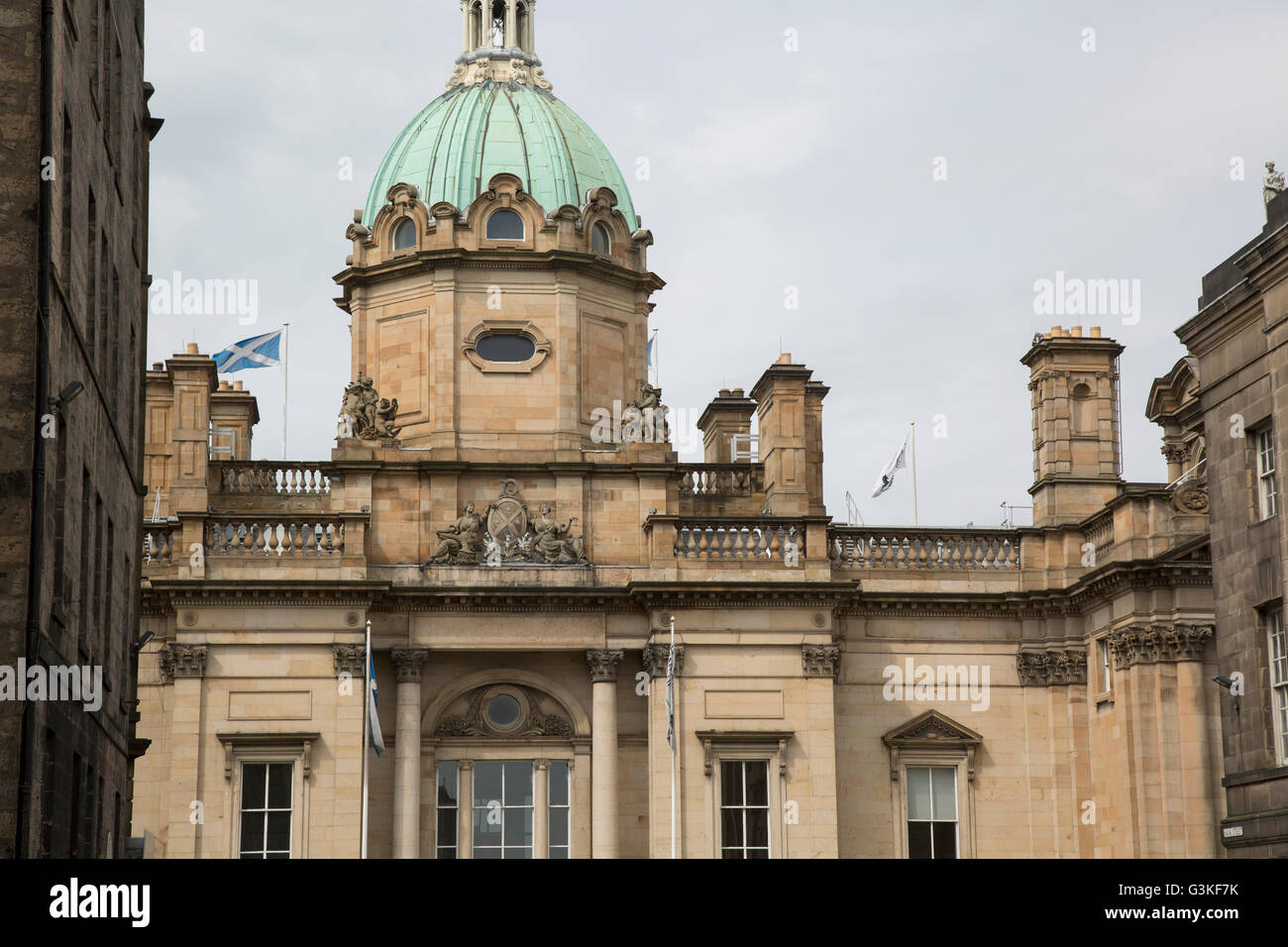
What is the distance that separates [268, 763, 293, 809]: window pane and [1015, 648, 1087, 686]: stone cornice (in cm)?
1737

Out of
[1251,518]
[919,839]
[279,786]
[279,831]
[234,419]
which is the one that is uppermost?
[234,419]

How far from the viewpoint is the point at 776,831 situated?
46375mm

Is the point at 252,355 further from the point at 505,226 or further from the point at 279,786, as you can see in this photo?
the point at 279,786

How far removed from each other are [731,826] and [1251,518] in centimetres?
1719

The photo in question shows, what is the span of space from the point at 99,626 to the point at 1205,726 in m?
24.8

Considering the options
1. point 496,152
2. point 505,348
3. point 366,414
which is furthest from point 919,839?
point 496,152

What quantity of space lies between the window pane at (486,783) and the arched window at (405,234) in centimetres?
1344

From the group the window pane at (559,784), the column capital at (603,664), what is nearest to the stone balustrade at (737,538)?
the column capital at (603,664)

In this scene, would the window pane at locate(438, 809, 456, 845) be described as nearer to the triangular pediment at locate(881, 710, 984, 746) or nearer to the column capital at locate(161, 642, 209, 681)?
the column capital at locate(161, 642, 209, 681)

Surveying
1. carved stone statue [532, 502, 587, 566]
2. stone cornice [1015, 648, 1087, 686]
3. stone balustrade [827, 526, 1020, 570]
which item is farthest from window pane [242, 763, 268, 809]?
stone cornice [1015, 648, 1087, 686]

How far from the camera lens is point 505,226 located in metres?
51.9

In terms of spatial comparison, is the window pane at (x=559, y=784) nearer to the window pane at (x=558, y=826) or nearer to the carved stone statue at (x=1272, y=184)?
the window pane at (x=558, y=826)

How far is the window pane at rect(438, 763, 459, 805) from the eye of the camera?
4772 cm
